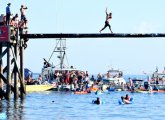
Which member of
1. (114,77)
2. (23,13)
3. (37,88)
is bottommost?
(37,88)

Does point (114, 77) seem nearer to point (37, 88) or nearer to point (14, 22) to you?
point (37, 88)

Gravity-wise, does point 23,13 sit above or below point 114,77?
above

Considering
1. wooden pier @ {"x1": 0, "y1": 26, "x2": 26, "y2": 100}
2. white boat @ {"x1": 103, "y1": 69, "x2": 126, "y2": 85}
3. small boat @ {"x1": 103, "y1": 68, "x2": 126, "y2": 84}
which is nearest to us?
wooden pier @ {"x1": 0, "y1": 26, "x2": 26, "y2": 100}

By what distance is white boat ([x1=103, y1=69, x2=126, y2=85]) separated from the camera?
3576 inches

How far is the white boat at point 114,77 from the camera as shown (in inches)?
3576

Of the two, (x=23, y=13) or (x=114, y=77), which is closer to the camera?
(x=23, y=13)

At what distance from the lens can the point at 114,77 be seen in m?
94.1

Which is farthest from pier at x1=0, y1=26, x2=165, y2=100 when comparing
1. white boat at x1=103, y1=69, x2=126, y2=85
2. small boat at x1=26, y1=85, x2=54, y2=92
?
white boat at x1=103, y1=69, x2=126, y2=85

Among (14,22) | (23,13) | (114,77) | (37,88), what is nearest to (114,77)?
(114,77)

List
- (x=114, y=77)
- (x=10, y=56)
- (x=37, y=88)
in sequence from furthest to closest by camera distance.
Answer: (x=114, y=77) → (x=37, y=88) → (x=10, y=56)

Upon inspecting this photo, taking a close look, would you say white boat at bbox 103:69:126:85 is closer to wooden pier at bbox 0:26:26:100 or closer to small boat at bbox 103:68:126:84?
small boat at bbox 103:68:126:84

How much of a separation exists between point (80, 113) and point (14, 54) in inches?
284

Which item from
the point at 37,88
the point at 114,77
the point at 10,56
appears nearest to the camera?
Answer: the point at 10,56

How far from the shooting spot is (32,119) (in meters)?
37.5
